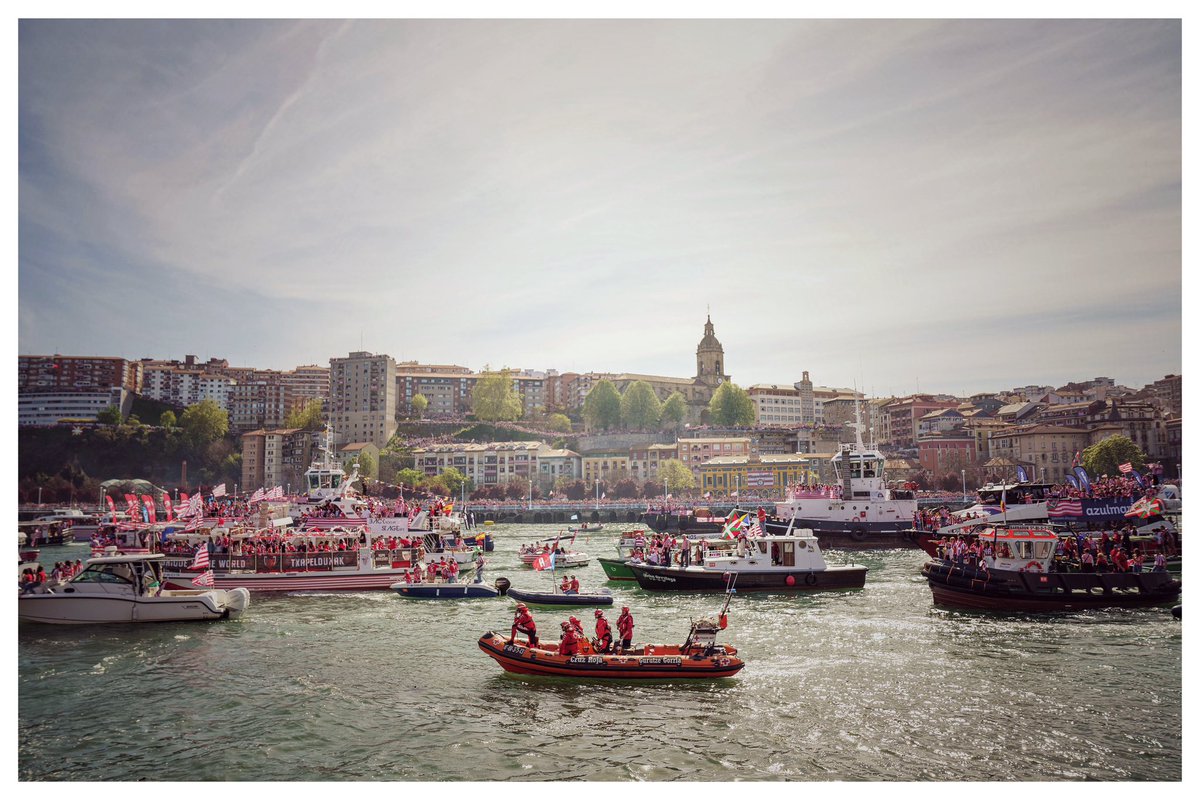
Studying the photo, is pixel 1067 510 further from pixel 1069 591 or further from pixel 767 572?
pixel 767 572

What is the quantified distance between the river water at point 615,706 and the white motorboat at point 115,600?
1.16 ft

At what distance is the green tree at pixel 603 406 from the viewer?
8981cm

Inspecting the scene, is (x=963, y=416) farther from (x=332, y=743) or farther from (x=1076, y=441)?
(x=332, y=743)

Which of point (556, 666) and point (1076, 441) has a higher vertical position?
point (1076, 441)

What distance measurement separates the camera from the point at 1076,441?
30.6 m

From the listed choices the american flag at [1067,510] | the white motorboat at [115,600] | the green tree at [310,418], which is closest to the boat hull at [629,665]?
the white motorboat at [115,600]

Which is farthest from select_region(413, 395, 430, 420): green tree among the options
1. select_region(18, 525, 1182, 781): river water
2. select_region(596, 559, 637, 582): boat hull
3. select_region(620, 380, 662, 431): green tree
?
select_region(18, 525, 1182, 781): river water

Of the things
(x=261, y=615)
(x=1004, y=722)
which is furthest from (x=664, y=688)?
(x=261, y=615)

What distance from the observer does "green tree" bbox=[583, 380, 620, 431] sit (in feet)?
295

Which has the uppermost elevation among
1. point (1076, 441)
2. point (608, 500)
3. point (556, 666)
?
point (1076, 441)

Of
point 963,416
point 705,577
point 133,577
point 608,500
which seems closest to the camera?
point 133,577

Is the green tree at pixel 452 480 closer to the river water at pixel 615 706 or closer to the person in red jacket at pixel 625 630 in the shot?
the river water at pixel 615 706

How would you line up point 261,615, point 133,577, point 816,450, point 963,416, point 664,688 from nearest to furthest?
1. point 664,688
2. point 133,577
3. point 261,615
4. point 963,416
5. point 816,450

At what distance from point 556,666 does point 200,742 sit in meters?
5.32
